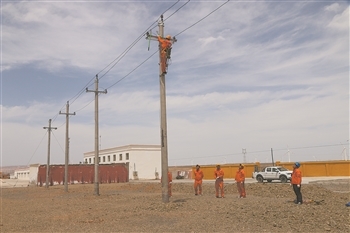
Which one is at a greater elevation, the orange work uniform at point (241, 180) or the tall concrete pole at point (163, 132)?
the tall concrete pole at point (163, 132)

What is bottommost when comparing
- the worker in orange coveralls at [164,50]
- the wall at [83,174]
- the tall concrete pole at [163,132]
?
the wall at [83,174]

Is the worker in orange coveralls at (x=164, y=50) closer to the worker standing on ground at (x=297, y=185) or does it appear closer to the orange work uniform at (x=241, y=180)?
the orange work uniform at (x=241, y=180)

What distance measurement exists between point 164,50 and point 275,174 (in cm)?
2179

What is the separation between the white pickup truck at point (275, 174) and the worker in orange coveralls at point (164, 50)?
21.0m

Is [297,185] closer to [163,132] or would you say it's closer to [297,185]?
[297,185]

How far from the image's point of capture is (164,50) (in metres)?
15.7

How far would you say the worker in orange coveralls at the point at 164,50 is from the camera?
51.5 feet

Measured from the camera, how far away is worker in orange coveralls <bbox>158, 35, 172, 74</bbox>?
15.7 metres

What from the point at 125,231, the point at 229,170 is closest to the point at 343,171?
the point at 229,170

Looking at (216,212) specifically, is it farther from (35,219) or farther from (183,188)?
(183,188)

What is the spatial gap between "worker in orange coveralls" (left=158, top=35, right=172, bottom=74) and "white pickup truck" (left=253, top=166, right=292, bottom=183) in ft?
69.0

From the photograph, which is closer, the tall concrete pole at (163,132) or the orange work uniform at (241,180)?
the tall concrete pole at (163,132)

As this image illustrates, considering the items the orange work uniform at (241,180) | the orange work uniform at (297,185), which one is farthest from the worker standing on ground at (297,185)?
the orange work uniform at (241,180)

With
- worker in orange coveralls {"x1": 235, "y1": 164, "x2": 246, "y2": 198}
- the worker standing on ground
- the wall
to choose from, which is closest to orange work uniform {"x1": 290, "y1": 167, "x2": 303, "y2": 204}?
the worker standing on ground
